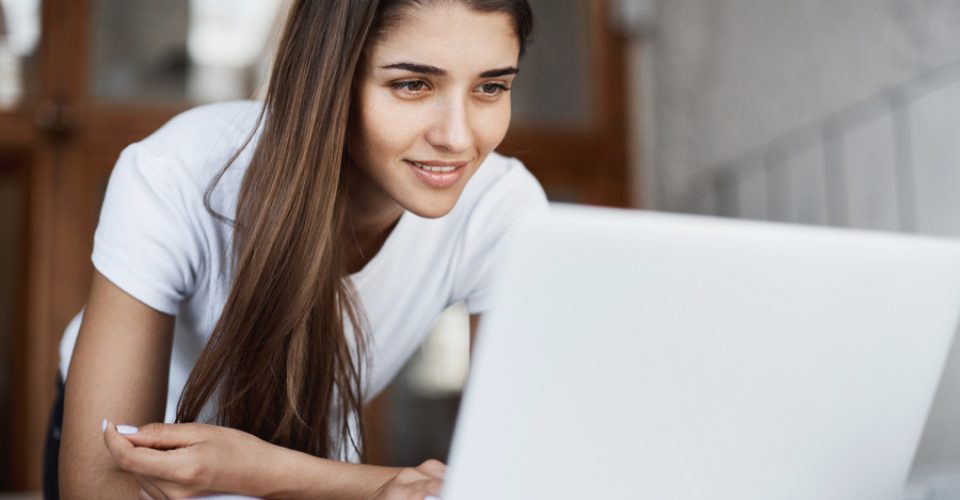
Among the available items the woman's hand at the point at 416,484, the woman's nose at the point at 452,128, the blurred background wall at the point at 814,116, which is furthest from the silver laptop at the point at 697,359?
the blurred background wall at the point at 814,116

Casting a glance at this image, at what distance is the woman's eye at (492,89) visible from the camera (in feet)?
3.36

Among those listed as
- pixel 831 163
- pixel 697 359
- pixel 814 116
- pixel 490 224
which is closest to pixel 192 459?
pixel 697 359

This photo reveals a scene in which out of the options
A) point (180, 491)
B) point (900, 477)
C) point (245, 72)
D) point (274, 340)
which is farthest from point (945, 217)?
point (245, 72)

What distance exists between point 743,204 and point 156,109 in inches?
79.2

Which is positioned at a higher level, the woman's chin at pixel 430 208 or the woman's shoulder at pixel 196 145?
the woman's shoulder at pixel 196 145

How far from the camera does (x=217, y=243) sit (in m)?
1.03

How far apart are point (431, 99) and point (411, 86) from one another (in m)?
0.03

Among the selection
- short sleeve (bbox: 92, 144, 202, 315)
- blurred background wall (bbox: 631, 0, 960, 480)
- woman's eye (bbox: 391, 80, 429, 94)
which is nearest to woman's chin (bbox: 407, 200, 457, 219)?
woman's eye (bbox: 391, 80, 429, 94)

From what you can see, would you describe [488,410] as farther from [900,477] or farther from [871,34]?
[871,34]

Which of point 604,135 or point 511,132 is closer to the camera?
point 511,132

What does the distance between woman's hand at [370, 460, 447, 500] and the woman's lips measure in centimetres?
34

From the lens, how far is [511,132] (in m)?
3.45

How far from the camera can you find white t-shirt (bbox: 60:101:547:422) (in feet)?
3.18

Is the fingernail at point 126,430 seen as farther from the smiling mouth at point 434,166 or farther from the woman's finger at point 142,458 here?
the smiling mouth at point 434,166
